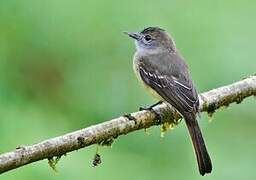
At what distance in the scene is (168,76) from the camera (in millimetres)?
6641

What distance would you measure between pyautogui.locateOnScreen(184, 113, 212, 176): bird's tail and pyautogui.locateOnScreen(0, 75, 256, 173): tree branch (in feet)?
0.75

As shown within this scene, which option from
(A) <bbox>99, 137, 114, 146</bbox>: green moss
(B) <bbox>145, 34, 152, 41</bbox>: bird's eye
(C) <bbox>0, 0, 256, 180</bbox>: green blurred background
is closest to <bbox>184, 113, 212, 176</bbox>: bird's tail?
(C) <bbox>0, 0, 256, 180</bbox>: green blurred background

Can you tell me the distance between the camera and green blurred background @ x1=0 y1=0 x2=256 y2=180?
595 centimetres

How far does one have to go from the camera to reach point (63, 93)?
6504 mm

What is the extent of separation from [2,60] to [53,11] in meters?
0.53

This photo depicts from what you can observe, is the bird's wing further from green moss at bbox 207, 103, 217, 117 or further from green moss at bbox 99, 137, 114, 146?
green moss at bbox 99, 137, 114, 146

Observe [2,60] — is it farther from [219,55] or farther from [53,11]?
[219,55]

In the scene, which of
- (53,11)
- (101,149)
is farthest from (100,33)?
(101,149)

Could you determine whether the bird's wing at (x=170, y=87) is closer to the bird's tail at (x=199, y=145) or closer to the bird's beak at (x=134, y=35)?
the bird's tail at (x=199, y=145)

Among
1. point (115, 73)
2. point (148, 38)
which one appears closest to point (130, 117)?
point (115, 73)

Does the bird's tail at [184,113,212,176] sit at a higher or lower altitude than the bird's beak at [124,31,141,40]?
lower

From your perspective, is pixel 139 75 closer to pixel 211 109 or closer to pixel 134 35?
pixel 134 35

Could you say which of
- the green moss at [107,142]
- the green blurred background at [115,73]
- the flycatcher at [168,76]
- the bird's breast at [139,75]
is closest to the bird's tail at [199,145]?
the flycatcher at [168,76]

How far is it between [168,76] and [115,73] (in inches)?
18.4
